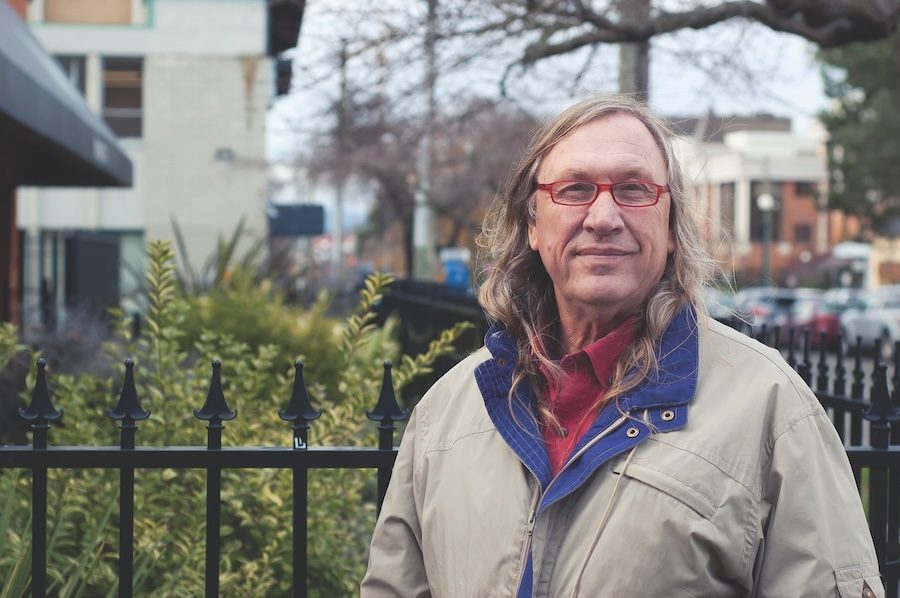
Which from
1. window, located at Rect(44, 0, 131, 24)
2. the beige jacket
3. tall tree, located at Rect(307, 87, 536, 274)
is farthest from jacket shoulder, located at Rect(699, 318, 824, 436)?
window, located at Rect(44, 0, 131, 24)

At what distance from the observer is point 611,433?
6.72ft

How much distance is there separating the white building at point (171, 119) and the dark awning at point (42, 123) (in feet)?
48.6

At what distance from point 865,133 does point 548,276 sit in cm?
3252

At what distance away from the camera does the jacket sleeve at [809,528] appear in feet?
6.28

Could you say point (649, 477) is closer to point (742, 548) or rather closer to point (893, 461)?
point (742, 548)

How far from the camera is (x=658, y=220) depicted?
2227 mm

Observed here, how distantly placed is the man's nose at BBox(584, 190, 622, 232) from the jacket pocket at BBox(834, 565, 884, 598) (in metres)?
0.71

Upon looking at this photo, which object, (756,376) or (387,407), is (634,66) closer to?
(387,407)

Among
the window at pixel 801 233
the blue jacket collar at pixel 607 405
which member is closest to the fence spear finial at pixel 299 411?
the blue jacket collar at pixel 607 405

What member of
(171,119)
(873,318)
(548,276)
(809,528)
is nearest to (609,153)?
(548,276)

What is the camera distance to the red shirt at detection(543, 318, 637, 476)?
7.19ft

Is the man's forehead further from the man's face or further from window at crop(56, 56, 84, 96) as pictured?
window at crop(56, 56, 84, 96)

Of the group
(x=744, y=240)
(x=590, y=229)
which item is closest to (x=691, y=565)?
(x=590, y=229)

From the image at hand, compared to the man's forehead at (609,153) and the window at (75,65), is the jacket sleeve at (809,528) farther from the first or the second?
the window at (75,65)
